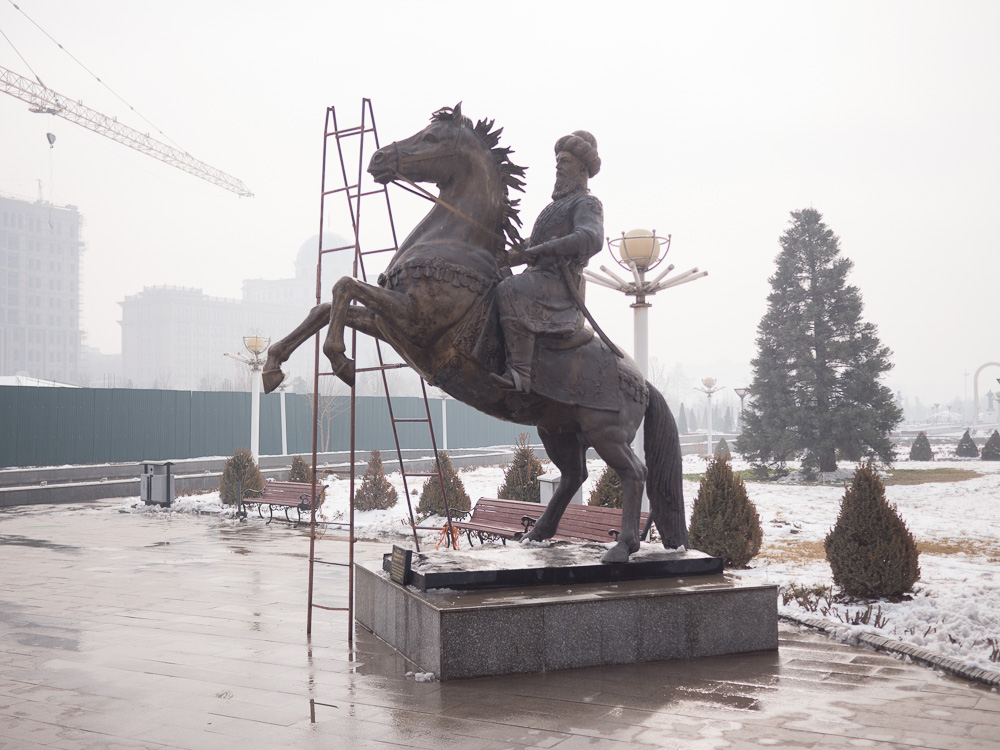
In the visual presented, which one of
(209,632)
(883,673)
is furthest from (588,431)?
(209,632)

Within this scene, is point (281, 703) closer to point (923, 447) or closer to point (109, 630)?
point (109, 630)

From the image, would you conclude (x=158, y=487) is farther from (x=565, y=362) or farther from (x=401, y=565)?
(x=565, y=362)

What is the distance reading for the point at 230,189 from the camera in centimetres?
9731

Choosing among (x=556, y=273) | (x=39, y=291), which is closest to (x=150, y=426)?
(x=556, y=273)

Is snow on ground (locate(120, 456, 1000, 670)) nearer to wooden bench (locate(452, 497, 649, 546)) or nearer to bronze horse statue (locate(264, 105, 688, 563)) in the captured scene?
wooden bench (locate(452, 497, 649, 546))

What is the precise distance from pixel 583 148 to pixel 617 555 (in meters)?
2.83

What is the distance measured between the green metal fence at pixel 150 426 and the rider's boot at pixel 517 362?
2364 centimetres

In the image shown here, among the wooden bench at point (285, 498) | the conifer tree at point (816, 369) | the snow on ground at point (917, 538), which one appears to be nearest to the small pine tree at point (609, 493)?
the snow on ground at point (917, 538)

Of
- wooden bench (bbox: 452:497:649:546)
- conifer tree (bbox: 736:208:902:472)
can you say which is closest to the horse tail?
wooden bench (bbox: 452:497:649:546)

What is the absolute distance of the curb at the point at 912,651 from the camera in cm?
446

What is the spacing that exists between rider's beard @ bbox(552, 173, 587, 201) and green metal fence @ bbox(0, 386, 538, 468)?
23.4 metres

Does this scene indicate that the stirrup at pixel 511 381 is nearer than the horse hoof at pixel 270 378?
No

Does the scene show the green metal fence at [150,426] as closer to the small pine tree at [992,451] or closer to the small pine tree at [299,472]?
the small pine tree at [299,472]

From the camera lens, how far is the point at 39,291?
90.0 meters
